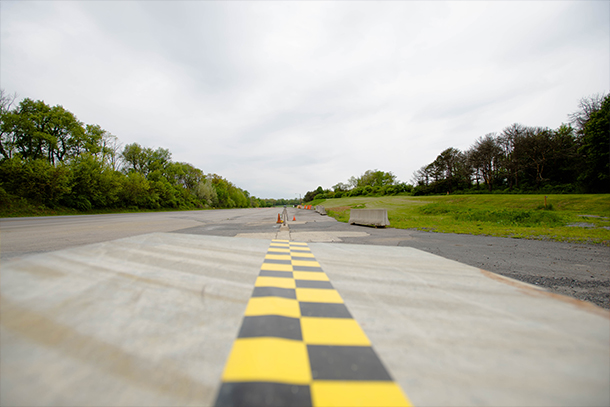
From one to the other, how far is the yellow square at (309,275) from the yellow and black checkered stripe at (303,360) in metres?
0.60

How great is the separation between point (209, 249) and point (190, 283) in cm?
204

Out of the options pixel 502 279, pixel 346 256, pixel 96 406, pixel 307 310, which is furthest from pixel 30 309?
pixel 502 279

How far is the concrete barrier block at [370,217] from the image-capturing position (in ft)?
34.3

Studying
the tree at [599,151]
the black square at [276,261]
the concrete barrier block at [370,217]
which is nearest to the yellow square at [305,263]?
the black square at [276,261]

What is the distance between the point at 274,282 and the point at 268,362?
5.01 ft

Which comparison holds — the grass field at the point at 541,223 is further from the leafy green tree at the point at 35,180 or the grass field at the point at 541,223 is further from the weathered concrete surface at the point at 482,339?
the leafy green tree at the point at 35,180

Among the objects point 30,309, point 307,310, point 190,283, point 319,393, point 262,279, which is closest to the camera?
point 319,393

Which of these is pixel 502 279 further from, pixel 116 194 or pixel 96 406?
pixel 116 194

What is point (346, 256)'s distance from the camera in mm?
4633

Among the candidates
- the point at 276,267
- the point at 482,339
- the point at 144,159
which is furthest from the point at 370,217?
the point at 144,159

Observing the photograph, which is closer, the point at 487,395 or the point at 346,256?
the point at 487,395

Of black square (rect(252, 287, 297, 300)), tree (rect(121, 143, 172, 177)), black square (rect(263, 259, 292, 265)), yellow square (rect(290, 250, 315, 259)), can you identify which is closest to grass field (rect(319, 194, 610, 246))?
yellow square (rect(290, 250, 315, 259))

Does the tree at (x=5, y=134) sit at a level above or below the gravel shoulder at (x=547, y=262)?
above

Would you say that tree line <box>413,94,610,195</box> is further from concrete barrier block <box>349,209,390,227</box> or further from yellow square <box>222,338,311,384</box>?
yellow square <box>222,338,311,384</box>
